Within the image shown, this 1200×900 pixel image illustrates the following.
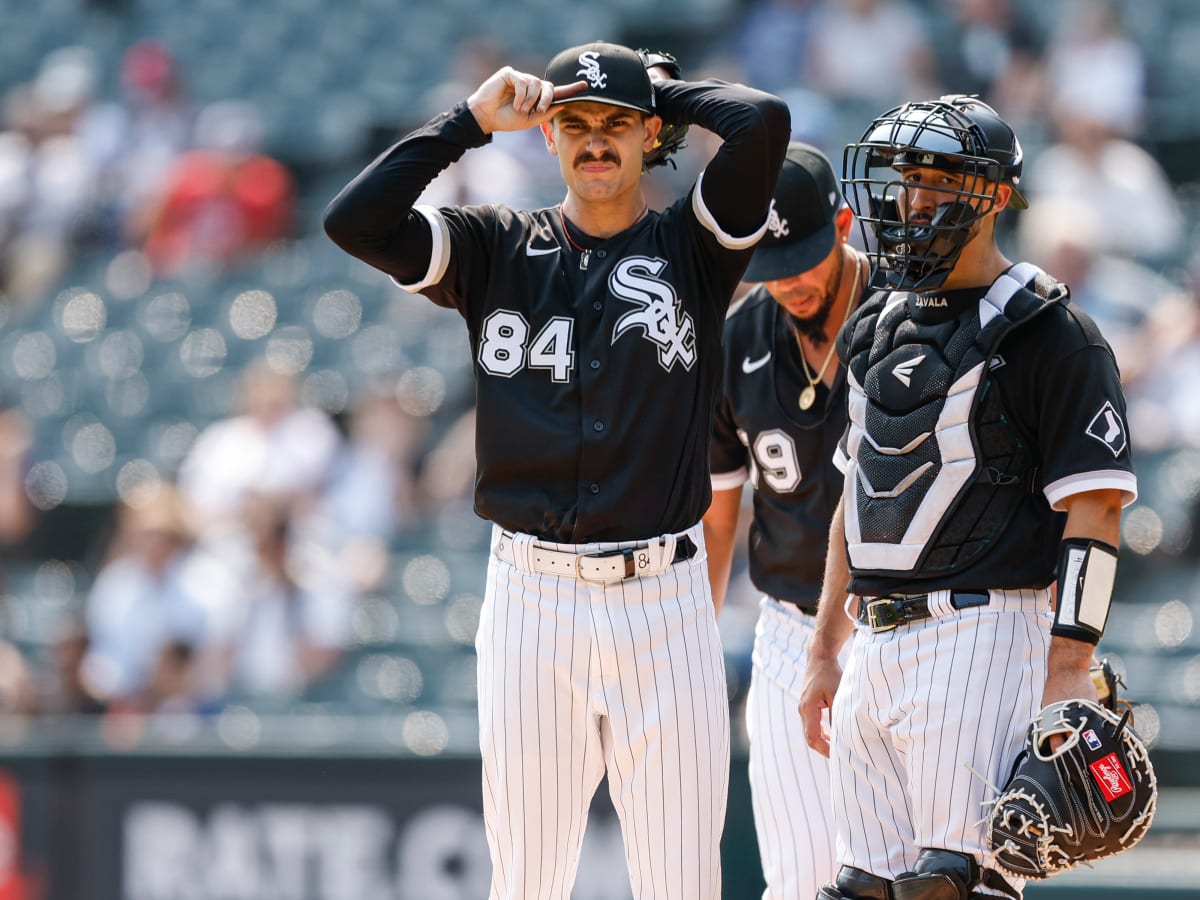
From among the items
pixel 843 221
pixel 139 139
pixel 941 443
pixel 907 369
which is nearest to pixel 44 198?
pixel 139 139

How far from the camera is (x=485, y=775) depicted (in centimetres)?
383

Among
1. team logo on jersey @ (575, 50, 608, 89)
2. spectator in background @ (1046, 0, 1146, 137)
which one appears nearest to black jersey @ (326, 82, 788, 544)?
team logo on jersey @ (575, 50, 608, 89)

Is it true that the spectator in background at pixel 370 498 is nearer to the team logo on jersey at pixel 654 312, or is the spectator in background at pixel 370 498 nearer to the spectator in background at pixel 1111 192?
the spectator in background at pixel 1111 192

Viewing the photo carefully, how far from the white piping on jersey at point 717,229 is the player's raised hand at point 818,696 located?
945mm

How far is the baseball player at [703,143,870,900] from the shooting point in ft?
14.4

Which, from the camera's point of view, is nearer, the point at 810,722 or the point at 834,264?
the point at 810,722

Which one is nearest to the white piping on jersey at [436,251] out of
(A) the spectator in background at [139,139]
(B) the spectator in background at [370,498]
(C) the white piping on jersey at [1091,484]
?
(C) the white piping on jersey at [1091,484]

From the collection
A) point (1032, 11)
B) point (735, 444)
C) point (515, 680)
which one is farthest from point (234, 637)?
point (1032, 11)

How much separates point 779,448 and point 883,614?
0.99 meters

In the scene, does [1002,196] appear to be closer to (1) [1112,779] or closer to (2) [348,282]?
(1) [1112,779]

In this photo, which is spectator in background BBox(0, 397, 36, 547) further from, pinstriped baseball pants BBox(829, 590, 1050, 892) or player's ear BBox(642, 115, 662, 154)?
pinstriped baseball pants BBox(829, 590, 1050, 892)

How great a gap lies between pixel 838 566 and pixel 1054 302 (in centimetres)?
79

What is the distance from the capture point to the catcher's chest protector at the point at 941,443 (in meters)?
3.46

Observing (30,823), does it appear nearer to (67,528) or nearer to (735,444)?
(67,528)
